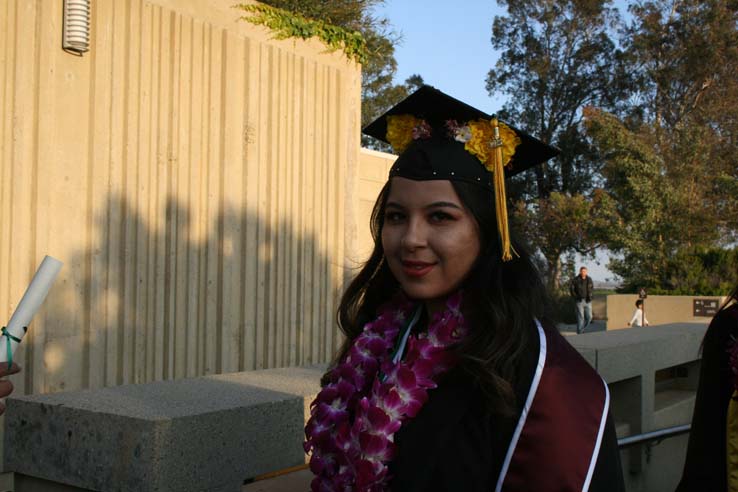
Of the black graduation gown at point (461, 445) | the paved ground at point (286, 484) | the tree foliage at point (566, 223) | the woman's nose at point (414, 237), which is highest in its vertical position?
the tree foliage at point (566, 223)

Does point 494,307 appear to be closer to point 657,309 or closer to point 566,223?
point 657,309

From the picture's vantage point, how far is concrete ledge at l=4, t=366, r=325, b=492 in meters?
2.16

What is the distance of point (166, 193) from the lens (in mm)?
6840

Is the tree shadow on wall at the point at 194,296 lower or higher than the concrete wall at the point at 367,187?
lower

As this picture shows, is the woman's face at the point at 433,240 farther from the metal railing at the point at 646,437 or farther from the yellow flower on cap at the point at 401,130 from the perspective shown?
the metal railing at the point at 646,437

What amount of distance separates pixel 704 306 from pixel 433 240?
1922 cm

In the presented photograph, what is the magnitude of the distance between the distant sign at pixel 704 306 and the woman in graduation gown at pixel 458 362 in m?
18.5

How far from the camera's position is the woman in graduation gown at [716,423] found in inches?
109

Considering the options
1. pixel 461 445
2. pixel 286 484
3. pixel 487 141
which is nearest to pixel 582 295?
pixel 286 484

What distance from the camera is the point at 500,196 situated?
2.03 metres

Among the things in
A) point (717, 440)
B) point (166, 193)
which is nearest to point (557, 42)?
point (166, 193)

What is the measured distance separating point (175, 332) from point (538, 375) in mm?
5725

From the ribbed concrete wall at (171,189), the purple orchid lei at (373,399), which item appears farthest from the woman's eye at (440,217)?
the ribbed concrete wall at (171,189)

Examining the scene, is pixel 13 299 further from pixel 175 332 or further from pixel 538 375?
pixel 538 375
